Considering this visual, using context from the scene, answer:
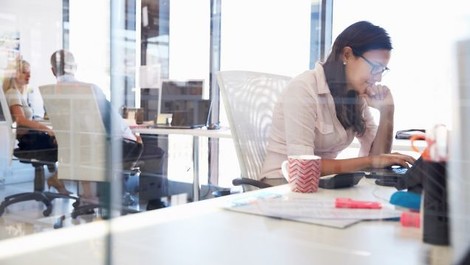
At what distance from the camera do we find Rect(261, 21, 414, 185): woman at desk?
1640mm

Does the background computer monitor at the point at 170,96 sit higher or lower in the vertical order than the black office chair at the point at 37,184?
higher

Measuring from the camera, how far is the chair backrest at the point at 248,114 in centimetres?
182

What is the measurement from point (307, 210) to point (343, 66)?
96 centimetres

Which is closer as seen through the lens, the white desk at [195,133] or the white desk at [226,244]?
the white desk at [226,244]

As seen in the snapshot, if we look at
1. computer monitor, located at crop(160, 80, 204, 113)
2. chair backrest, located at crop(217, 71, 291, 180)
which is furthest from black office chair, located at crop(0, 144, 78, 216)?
chair backrest, located at crop(217, 71, 291, 180)

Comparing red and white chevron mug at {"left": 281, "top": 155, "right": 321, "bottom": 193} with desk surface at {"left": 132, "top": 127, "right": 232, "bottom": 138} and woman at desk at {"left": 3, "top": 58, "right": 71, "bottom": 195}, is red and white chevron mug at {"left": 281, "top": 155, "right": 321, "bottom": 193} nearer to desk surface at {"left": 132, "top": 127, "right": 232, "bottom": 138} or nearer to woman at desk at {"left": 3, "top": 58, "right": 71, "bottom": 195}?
desk surface at {"left": 132, "top": 127, "right": 232, "bottom": 138}

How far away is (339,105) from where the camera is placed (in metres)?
1.76

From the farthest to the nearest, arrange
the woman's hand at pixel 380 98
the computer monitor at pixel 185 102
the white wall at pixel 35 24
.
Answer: the white wall at pixel 35 24 < the computer monitor at pixel 185 102 < the woman's hand at pixel 380 98

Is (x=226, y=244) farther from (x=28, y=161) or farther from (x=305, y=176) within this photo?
(x=28, y=161)

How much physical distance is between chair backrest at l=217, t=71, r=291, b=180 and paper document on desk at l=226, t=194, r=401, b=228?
77cm

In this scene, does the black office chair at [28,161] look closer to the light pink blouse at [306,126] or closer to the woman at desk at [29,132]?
the woman at desk at [29,132]

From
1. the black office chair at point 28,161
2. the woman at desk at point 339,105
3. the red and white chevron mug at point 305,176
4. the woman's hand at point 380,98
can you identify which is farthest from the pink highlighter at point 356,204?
the black office chair at point 28,161

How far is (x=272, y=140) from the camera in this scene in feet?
6.02

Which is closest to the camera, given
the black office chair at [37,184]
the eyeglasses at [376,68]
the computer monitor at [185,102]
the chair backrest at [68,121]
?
the eyeglasses at [376,68]
